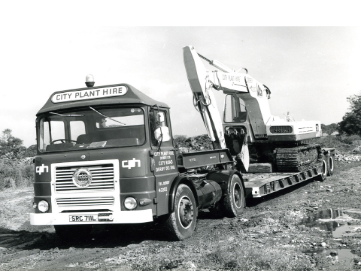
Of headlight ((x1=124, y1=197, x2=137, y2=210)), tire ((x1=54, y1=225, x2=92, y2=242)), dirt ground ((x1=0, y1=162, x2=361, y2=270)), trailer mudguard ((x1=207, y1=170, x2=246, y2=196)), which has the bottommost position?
dirt ground ((x1=0, y1=162, x2=361, y2=270))

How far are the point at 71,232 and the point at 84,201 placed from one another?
1.38m

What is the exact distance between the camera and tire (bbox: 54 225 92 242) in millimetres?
8109

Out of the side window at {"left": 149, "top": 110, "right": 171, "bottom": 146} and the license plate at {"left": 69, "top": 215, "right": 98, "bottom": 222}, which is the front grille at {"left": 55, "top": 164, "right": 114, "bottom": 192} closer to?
the license plate at {"left": 69, "top": 215, "right": 98, "bottom": 222}

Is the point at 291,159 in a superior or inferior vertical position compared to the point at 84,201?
superior

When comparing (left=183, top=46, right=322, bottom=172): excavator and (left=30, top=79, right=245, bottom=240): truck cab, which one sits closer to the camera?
(left=30, top=79, right=245, bottom=240): truck cab

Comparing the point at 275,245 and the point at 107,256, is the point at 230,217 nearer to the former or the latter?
the point at 275,245

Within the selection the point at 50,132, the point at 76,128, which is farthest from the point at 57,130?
the point at 76,128

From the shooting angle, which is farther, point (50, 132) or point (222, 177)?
point (222, 177)

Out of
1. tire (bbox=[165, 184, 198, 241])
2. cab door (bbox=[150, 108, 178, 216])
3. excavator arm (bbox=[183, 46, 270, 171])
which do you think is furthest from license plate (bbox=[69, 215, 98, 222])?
excavator arm (bbox=[183, 46, 270, 171])

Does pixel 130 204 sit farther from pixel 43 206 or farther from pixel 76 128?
pixel 76 128

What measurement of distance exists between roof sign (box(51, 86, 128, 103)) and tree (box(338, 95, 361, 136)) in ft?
135

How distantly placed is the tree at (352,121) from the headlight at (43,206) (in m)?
41.9

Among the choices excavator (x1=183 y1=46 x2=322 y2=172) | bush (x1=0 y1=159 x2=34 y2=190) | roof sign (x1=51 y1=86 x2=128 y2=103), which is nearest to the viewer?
roof sign (x1=51 y1=86 x2=128 y2=103)

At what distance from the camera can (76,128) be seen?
25.4 feet
